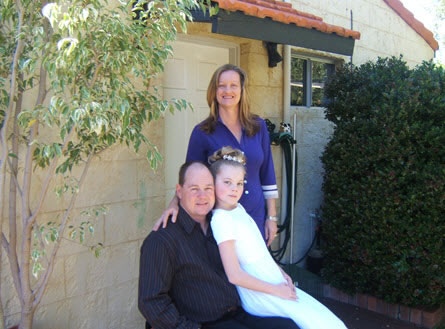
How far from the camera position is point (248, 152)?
2631 millimetres

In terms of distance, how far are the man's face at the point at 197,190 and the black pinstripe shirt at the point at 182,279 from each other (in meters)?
0.06

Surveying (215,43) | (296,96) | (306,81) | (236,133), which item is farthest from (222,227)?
(306,81)

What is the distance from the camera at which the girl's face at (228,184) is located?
211cm

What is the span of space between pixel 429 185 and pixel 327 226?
107 centimetres

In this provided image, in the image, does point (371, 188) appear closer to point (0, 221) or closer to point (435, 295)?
point (435, 295)

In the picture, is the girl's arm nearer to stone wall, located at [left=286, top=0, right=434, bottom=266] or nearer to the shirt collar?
the shirt collar

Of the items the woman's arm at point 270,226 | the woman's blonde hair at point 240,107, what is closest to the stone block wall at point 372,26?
the woman's blonde hair at point 240,107

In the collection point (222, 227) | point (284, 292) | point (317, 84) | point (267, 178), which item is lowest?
point (284, 292)

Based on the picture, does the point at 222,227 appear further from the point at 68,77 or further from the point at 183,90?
the point at 183,90

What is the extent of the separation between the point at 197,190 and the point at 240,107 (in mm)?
819

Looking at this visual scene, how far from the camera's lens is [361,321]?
381 centimetres

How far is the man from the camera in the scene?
6.09 ft

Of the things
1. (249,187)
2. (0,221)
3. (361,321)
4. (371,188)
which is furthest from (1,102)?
(361,321)

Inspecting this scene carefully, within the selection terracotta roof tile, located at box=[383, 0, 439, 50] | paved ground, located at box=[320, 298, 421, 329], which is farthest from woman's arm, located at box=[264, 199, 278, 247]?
terracotta roof tile, located at box=[383, 0, 439, 50]
